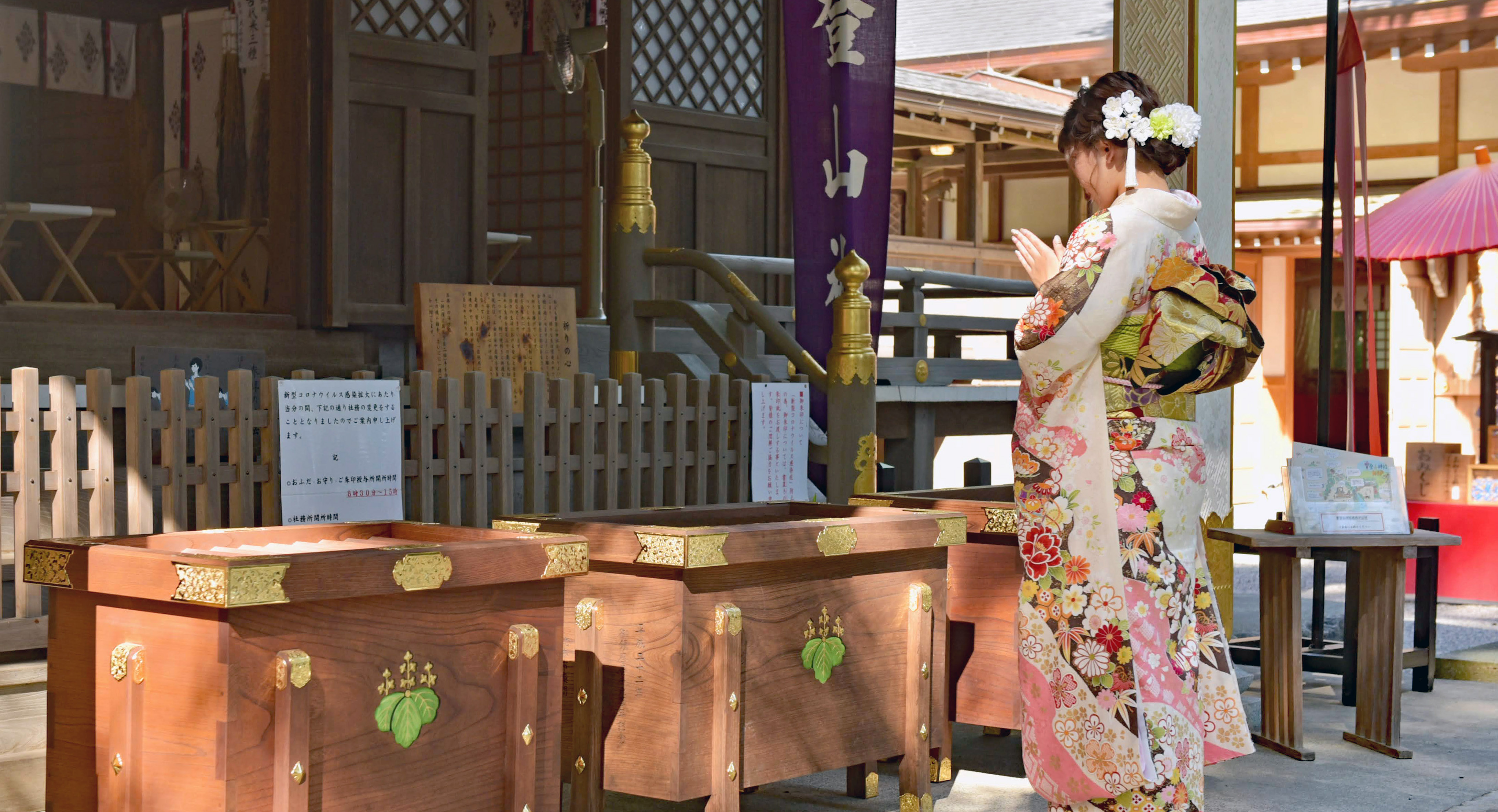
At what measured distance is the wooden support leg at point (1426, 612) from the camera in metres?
6.16

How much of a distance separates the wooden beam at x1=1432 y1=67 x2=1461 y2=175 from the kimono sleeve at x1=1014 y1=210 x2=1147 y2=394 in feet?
35.2

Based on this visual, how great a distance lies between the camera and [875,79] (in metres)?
5.91

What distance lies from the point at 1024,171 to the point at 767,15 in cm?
606

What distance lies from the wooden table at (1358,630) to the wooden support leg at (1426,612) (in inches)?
34.9

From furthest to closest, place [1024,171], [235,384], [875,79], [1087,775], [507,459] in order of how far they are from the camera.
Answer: [1024,171] < [875,79] < [507,459] < [235,384] < [1087,775]

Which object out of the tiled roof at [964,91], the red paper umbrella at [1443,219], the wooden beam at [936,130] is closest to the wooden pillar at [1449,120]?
the red paper umbrella at [1443,219]

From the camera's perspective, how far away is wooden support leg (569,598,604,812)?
11.5 feet

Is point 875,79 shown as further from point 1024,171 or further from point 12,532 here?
point 1024,171

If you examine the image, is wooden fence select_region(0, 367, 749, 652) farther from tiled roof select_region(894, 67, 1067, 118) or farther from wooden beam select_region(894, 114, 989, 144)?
wooden beam select_region(894, 114, 989, 144)

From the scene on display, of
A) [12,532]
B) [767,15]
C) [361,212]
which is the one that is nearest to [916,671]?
[12,532]

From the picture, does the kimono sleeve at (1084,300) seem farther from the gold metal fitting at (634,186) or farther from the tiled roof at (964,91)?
the tiled roof at (964,91)

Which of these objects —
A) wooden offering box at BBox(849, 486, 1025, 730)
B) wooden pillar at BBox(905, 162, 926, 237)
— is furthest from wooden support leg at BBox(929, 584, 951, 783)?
wooden pillar at BBox(905, 162, 926, 237)

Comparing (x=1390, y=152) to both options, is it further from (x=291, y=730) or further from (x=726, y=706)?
(x=291, y=730)

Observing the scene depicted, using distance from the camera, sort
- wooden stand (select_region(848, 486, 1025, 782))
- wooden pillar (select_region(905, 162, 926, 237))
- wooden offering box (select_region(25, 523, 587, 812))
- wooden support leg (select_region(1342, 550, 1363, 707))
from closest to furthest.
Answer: wooden offering box (select_region(25, 523, 587, 812)) < wooden stand (select_region(848, 486, 1025, 782)) < wooden support leg (select_region(1342, 550, 1363, 707)) < wooden pillar (select_region(905, 162, 926, 237))
